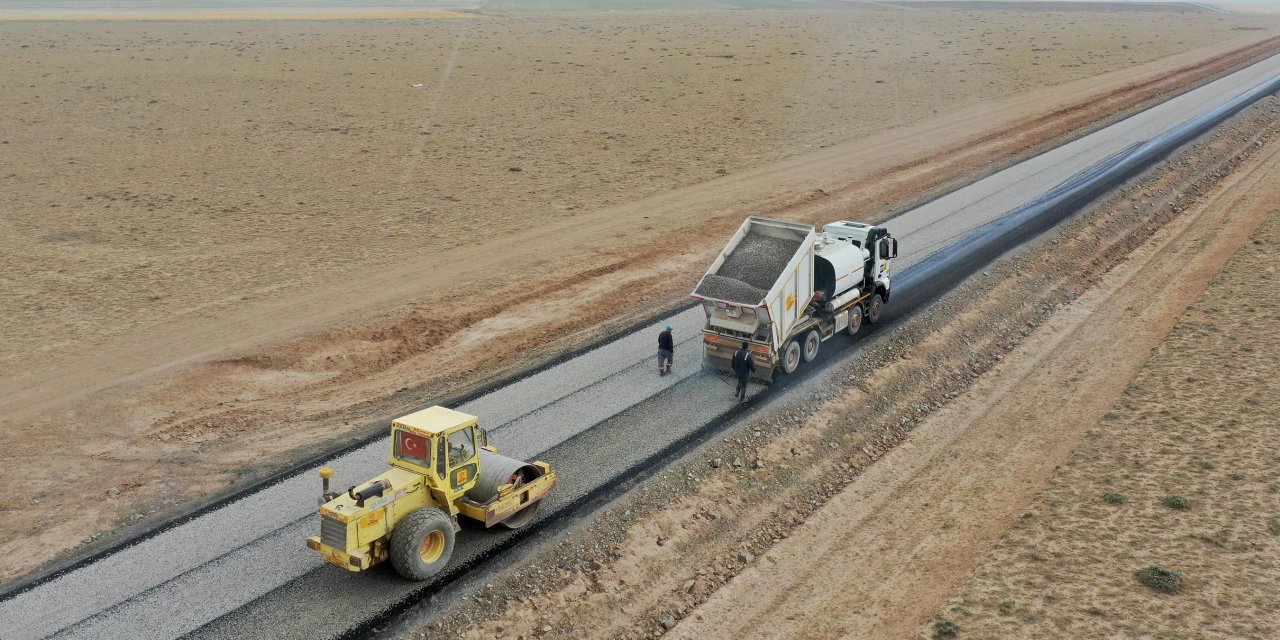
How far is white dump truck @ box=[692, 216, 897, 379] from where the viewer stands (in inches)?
901

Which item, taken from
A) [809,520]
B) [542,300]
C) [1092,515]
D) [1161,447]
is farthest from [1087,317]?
[542,300]

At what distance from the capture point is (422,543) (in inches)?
635

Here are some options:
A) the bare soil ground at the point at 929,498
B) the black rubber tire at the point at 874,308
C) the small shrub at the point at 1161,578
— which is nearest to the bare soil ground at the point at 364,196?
the black rubber tire at the point at 874,308

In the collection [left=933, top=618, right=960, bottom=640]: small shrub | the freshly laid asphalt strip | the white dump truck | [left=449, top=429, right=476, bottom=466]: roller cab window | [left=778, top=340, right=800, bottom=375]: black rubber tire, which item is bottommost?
the freshly laid asphalt strip

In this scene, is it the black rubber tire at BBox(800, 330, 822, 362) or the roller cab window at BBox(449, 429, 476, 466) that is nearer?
the roller cab window at BBox(449, 429, 476, 466)

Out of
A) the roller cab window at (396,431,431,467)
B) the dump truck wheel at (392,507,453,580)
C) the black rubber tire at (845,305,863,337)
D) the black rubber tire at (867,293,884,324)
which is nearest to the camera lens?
the dump truck wheel at (392,507,453,580)

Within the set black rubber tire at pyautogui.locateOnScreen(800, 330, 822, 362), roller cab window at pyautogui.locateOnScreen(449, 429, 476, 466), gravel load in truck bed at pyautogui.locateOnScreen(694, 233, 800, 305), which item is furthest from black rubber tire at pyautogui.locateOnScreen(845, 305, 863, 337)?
roller cab window at pyautogui.locateOnScreen(449, 429, 476, 466)

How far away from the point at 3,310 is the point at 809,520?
24.5 m

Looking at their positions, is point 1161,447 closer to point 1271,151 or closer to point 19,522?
point 19,522

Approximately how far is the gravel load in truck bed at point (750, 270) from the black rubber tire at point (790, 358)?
181 cm

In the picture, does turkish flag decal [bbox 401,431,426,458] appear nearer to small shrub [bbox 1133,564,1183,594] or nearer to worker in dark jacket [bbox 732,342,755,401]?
worker in dark jacket [bbox 732,342,755,401]

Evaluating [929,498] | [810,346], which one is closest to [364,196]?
[810,346]

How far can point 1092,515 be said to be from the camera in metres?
18.4

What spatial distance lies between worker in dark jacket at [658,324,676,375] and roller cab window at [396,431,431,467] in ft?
27.3
